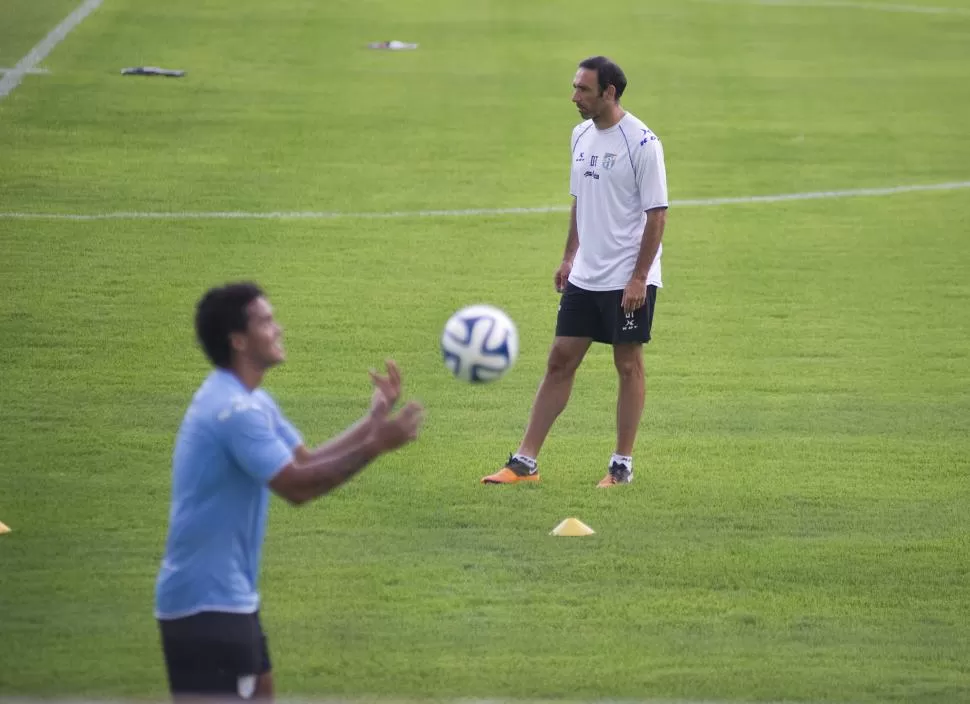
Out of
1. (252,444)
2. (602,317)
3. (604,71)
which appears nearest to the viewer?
(252,444)

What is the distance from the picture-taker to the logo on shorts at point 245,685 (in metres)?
5.80

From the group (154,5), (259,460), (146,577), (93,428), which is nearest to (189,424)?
→ (259,460)

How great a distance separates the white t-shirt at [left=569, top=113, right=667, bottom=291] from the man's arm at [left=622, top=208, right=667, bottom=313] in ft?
0.22

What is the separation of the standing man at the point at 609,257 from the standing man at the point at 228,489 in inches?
183

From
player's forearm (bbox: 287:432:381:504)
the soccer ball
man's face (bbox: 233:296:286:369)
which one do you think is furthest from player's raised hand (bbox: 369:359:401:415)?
the soccer ball

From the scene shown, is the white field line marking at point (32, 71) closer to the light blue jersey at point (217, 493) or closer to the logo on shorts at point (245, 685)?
the light blue jersey at point (217, 493)

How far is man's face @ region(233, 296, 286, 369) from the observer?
5871 millimetres

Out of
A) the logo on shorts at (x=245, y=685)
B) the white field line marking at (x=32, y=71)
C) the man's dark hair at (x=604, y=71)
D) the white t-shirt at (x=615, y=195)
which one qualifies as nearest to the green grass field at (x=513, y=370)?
the white field line marking at (x=32, y=71)

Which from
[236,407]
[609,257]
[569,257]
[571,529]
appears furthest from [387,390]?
[569,257]

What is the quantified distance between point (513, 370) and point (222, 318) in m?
7.92

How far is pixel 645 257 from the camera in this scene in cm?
1020

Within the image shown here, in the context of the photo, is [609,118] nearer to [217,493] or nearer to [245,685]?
[217,493]

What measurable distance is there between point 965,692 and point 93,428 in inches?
260

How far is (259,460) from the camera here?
5.69m
